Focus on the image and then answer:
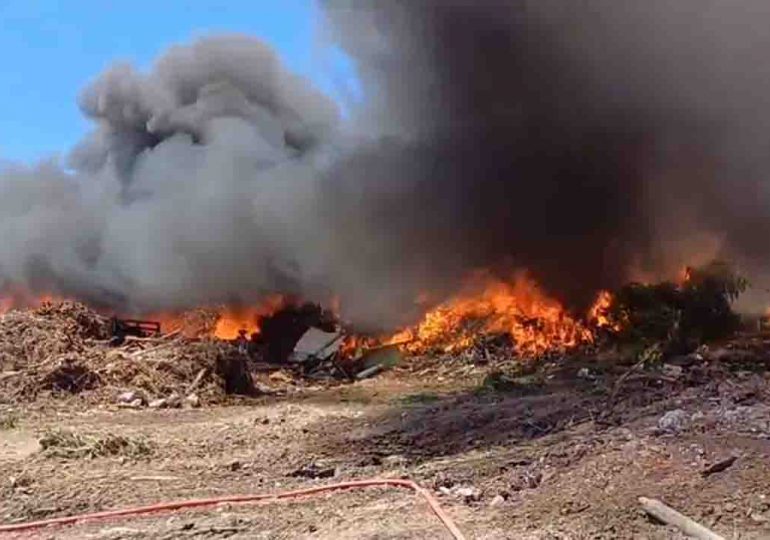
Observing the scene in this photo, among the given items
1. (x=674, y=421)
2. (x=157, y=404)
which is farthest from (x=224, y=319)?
(x=674, y=421)

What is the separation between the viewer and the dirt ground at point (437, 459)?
5.00 metres

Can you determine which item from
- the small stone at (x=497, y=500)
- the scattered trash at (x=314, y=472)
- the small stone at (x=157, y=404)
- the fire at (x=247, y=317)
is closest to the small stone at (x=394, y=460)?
the scattered trash at (x=314, y=472)

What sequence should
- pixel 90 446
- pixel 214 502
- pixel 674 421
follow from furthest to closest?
pixel 90 446
pixel 674 421
pixel 214 502

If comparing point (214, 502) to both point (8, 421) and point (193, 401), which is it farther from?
point (193, 401)

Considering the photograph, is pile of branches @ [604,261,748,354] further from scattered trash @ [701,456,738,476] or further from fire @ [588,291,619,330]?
scattered trash @ [701,456,738,476]

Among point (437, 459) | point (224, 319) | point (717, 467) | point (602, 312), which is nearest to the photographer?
point (717, 467)

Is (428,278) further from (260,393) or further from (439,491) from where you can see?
(439,491)

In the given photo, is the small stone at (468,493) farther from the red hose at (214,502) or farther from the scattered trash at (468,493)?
the red hose at (214,502)

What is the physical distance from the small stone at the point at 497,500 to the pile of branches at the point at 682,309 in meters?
7.24

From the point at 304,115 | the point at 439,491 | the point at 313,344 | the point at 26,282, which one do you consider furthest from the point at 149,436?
the point at 304,115

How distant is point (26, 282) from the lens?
65.8 ft

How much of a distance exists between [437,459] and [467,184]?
11.7 metres

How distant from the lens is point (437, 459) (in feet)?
22.1

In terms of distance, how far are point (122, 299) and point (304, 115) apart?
7.39 metres
